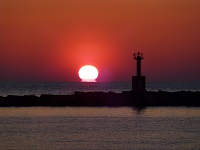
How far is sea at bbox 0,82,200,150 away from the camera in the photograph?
44938 millimetres

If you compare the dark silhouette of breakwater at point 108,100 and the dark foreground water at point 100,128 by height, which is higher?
the dark silhouette of breakwater at point 108,100

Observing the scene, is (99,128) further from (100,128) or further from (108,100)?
(108,100)

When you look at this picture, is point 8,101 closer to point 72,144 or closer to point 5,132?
point 5,132

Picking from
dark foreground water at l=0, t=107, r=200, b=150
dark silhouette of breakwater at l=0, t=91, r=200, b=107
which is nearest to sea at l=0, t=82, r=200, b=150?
dark foreground water at l=0, t=107, r=200, b=150

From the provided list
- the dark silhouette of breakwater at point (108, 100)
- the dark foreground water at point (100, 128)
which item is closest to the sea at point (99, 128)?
the dark foreground water at point (100, 128)

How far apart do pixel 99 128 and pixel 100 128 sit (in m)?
0.07

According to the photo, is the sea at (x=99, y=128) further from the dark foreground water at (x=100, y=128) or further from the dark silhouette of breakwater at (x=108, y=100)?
the dark silhouette of breakwater at (x=108, y=100)

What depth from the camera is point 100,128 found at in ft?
179

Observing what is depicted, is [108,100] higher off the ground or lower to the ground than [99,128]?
higher

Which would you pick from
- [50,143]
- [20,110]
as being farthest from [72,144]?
[20,110]

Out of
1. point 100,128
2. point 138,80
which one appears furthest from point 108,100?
point 100,128

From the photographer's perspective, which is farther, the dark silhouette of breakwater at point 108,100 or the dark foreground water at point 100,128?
the dark silhouette of breakwater at point 108,100

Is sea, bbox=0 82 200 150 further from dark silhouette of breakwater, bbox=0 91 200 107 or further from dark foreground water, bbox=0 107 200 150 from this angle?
dark silhouette of breakwater, bbox=0 91 200 107

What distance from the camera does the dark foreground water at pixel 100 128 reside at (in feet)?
148
